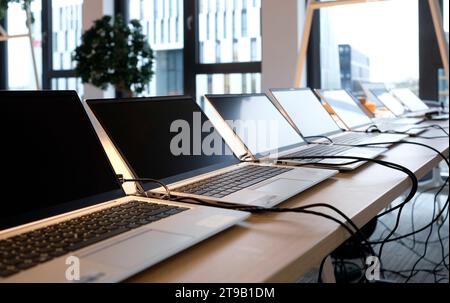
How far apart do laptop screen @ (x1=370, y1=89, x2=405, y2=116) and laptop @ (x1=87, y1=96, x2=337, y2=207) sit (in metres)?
1.92

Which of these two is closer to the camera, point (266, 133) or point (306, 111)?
point (266, 133)

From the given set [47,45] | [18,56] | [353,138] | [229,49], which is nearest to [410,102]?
[353,138]

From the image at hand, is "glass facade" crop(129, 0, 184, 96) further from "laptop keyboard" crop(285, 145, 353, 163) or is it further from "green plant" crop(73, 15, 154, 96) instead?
"laptop keyboard" crop(285, 145, 353, 163)

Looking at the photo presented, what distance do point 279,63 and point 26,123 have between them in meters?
3.28

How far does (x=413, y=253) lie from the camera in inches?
92.8

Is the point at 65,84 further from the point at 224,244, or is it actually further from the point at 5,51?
the point at 224,244

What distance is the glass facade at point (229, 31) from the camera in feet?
13.5

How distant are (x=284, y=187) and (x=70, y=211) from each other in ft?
1.31

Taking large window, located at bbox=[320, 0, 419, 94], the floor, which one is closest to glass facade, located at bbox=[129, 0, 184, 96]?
large window, located at bbox=[320, 0, 419, 94]

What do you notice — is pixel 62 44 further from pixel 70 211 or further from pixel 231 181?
pixel 70 211

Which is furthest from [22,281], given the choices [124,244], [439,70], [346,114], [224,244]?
[439,70]

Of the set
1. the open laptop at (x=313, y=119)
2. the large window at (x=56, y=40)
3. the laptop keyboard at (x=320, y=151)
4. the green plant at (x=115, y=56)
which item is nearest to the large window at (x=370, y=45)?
the green plant at (x=115, y=56)

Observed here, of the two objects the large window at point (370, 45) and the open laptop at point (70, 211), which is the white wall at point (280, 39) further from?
the open laptop at point (70, 211)

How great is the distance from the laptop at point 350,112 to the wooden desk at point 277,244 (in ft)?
3.60
